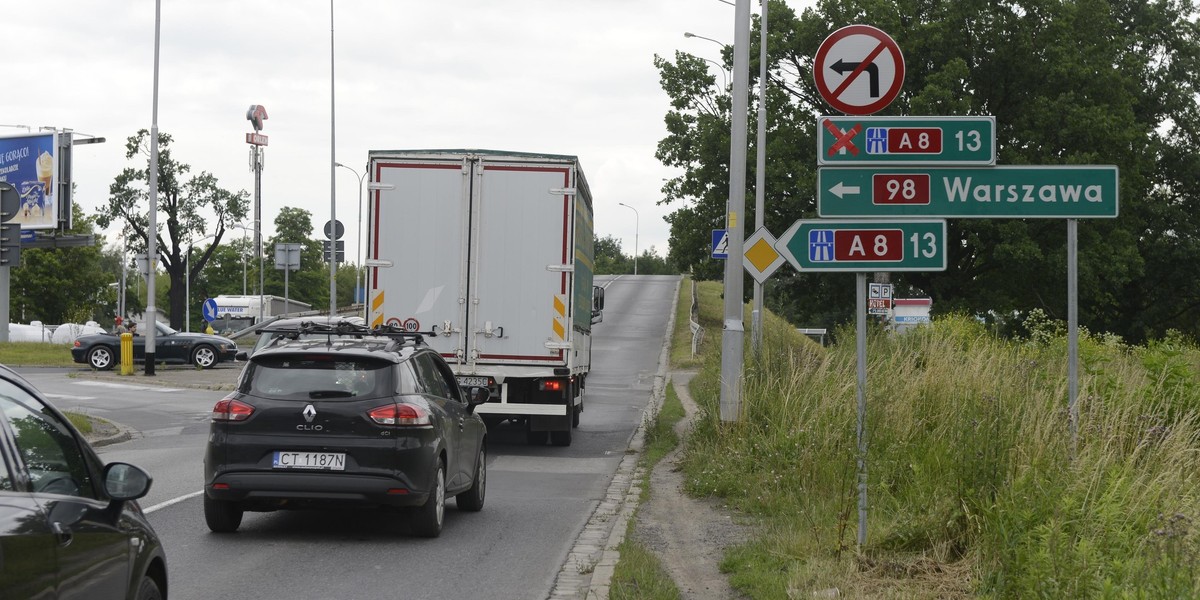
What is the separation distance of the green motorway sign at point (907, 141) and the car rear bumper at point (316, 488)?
12.9 ft

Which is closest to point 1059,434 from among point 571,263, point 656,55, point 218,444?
point 218,444

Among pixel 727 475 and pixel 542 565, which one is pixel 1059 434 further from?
pixel 727 475

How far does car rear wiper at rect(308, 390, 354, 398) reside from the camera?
9555mm

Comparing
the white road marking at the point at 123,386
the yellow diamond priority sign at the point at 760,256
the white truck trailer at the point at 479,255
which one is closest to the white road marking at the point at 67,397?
the white road marking at the point at 123,386

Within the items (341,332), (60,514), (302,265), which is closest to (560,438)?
(341,332)

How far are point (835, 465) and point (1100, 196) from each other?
11.4 ft

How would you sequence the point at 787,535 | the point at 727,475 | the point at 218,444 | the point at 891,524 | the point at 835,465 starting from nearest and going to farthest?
the point at 891,524 → the point at 787,535 → the point at 218,444 → the point at 835,465 → the point at 727,475

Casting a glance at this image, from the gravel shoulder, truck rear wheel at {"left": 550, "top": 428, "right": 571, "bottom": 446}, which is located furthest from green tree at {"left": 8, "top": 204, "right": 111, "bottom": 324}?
the gravel shoulder

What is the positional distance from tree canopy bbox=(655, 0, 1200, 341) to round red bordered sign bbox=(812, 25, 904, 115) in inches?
1207

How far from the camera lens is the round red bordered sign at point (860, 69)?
330 inches

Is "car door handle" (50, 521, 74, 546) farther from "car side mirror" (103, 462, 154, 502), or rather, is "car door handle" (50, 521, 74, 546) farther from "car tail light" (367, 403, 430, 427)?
"car tail light" (367, 403, 430, 427)

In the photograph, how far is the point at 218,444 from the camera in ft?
31.2

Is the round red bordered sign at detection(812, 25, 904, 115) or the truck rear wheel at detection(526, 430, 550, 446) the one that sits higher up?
the round red bordered sign at detection(812, 25, 904, 115)

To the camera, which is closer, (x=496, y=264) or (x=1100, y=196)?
(x=1100, y=196)
